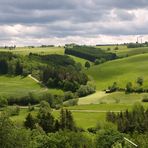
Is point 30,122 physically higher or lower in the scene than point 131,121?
lower

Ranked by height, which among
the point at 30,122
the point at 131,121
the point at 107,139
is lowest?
the point at 30,122

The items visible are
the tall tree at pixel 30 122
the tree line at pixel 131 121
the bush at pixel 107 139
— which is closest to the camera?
the bush at pixel 107 139

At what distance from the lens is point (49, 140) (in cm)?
12156

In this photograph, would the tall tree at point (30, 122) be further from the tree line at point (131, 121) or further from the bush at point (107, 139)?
the bush at point (107, 139)

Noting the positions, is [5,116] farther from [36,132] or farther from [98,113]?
[98,113]

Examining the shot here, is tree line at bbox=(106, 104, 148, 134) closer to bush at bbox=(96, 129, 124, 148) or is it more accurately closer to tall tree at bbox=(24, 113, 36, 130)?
tall tree at bbox=(24, 113, 36, 130)

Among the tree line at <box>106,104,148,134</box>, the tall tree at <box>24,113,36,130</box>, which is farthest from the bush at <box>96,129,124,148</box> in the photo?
the tall tree at <box>24,113,36,130</box>

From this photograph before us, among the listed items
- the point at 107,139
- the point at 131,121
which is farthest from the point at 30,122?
the point at 107,139

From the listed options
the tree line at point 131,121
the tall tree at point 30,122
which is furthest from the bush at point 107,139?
the tall tree at point 30,122

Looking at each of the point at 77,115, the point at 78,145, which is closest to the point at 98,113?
the point at 77,115

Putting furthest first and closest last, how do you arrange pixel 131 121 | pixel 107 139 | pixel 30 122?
pixel 30 122 < pixel 131 121 < pixel 107 139

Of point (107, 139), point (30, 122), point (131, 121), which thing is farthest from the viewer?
point (30, 122)

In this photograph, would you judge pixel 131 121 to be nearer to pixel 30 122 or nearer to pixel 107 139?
pixel 30 122

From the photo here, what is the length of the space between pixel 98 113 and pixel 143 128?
3396cm
